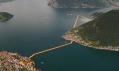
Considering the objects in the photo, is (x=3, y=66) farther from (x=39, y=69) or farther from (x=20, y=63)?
(x=39, y=69)

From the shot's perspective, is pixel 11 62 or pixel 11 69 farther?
pixel 11 62

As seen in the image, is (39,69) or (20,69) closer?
(20,69)

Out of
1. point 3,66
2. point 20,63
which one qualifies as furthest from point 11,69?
point 20,63

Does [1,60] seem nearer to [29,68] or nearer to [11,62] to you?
[11,62]

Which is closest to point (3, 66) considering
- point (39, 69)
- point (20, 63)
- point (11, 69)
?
point (11, 69)

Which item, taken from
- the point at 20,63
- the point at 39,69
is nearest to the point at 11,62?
the point at 20,63

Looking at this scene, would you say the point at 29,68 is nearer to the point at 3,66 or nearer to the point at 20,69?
the point at 20,69
